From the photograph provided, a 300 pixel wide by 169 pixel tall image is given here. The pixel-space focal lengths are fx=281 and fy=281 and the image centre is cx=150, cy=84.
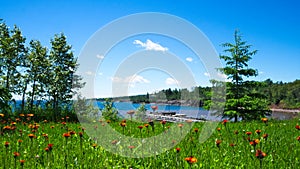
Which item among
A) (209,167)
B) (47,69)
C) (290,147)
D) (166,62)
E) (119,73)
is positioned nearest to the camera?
(209,167)

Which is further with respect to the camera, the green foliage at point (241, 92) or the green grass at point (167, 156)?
the green foliage at point (241, 92)

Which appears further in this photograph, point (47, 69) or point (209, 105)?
point (47, 69)

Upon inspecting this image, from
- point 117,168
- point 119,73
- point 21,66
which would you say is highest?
point 21,66

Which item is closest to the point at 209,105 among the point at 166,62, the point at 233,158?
the point at 166,62

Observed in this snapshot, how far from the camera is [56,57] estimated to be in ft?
77.2

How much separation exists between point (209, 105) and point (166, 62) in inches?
497

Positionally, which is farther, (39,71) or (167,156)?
(39,71)

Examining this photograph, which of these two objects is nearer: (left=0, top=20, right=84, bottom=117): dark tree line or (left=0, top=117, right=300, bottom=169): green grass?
(left=0, top=117, right=300, bottom=169): green grass

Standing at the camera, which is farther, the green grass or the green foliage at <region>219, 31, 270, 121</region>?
the green foliage at <region>219, 31, 270, 121</region>

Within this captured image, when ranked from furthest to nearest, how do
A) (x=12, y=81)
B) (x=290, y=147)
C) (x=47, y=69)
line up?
(x=47, y=69), (x=12, y=81), (x=290, y=147)

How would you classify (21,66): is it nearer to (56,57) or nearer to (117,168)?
(56,57)

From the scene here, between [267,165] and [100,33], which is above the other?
[100,33]

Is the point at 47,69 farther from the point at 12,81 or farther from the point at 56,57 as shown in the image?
the point at 12,81

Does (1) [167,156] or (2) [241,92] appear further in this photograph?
(2) [241,92]
